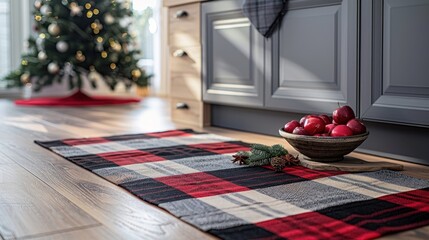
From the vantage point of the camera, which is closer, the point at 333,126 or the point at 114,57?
the point at 333,126

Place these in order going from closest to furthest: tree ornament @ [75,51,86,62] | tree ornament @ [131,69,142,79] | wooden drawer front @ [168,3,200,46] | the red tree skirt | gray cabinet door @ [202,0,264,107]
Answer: gray cabinet door @ [202,0,264,107], wooden drawer front @ [168,3,200,46], the red tree skirt, tree ornament @ [75,51,86,62], tree ornament @ [131,69,142,79]

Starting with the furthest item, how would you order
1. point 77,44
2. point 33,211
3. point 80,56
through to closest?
point 80,56
point 77,44
point 33,211

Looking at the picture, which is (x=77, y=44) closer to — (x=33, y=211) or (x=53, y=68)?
(x=53, y=68)

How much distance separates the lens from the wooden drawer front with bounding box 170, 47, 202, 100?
328 cm

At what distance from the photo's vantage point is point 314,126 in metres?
1.99

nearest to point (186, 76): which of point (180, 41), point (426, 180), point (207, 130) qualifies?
point (180, 41)

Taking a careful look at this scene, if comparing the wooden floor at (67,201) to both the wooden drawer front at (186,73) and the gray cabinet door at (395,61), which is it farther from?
the wooden drawer front at (186,73)

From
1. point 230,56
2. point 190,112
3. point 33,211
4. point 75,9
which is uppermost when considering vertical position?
point 75,9

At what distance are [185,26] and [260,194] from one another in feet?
6.24

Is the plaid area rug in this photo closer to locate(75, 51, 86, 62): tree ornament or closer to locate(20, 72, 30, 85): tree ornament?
locate(75, 51, 86, 62): tree ornament

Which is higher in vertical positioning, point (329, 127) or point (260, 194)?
point (329, 127)

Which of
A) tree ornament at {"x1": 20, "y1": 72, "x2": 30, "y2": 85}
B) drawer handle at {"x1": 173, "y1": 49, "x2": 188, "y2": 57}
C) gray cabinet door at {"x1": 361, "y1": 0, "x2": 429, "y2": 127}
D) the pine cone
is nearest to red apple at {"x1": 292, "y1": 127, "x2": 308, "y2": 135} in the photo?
the pine cone

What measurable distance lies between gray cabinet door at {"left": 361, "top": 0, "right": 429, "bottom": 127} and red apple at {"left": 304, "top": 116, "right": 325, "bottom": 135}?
25 cm

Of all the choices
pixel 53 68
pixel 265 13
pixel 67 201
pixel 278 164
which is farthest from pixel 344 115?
pixel 53 68
